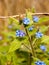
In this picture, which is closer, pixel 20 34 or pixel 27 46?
pixel 20 34

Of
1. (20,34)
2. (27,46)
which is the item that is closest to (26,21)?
(20,34)

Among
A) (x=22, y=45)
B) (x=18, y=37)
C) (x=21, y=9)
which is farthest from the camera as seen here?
(x=21, y=9)

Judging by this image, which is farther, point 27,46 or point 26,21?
point 27,46

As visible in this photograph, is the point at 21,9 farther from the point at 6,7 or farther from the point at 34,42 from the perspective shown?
the point at 34,42

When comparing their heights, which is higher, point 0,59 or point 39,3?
point 39,3

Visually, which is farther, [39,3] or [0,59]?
[39,3]

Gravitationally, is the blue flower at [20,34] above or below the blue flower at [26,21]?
below

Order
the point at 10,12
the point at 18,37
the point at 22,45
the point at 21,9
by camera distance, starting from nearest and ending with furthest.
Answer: the point at 18,37
the point at 22,45
the point at 21,9
the point at 10,12

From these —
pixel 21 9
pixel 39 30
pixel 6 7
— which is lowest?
pixel 39 30

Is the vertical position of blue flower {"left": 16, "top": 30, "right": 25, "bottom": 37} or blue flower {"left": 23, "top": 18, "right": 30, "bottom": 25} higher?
blue flower {"left": 23, "top": 18, "right": 30, "bottom": 25}

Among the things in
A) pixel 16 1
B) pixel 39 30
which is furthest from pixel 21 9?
pixel 39 30

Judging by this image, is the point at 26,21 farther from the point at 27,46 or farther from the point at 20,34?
the point at 27,46
